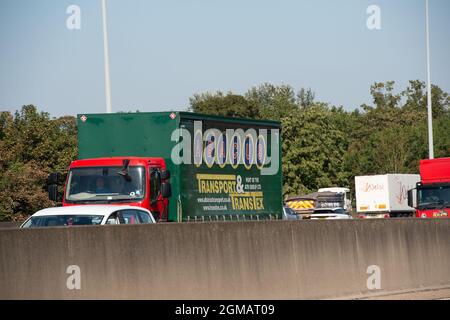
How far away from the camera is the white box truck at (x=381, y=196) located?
→ 66.1 meters

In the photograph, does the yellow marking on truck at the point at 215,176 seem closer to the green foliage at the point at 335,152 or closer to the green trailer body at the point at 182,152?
the green trailer body at the point at 182,152

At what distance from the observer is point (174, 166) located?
25.5 metres

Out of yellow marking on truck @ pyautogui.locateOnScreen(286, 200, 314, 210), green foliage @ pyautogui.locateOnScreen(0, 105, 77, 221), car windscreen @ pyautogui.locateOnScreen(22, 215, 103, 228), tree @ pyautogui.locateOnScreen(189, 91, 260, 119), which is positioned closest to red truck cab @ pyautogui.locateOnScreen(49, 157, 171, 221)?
car windscreen @ pyautogui.locateOnScreen(22, 215, 103, 228)

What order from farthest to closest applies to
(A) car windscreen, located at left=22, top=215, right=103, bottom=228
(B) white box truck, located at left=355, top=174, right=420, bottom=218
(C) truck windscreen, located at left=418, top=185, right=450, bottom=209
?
(B) white box truck, located at left=355, top=174, right=420, bottom=218 → (C) truck windscreen, located at left=418, top=185, right=450, bottom=209 → (A) car windscreen, located at left=22, top=215, right=103, bottom=228

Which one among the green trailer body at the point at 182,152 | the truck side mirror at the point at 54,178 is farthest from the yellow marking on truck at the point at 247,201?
the truck side mirror at the point at 54,178

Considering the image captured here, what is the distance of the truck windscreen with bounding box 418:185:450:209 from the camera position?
120 feet

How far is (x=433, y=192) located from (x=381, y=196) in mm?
29489

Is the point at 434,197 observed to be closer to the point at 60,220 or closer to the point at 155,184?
the point at 155,184

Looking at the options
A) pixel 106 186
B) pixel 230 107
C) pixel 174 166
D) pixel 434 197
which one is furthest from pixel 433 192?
pixel 230 107

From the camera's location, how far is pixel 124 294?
565 inches

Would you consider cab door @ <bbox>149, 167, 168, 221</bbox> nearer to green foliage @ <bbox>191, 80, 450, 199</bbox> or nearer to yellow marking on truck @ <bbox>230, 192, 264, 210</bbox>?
yellow marking on truck @ <bbox>230, 192, 264, 210</bbox>
